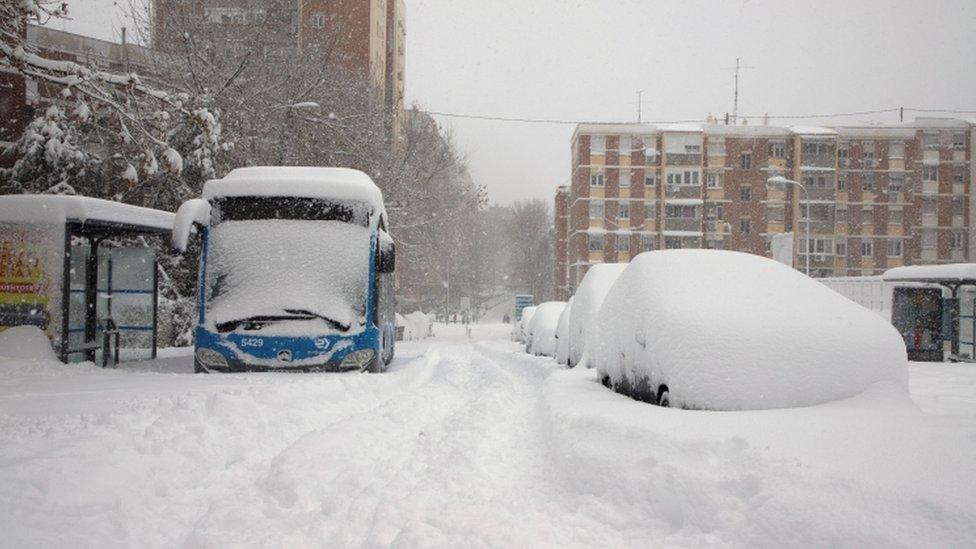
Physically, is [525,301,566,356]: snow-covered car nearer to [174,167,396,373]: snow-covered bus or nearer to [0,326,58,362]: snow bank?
[174,167,396,373]: snow-covered bus

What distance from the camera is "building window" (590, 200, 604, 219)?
6406 cm

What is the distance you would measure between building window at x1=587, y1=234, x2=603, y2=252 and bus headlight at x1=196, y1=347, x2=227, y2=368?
2221 inches

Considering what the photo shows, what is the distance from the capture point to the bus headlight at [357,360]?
9.10 meters

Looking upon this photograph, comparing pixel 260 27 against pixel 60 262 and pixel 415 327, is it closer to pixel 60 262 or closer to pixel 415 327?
pixel 60 262

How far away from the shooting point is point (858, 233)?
63.9 metres

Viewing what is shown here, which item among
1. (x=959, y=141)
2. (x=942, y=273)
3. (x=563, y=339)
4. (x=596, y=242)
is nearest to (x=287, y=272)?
(x=563, y=339)

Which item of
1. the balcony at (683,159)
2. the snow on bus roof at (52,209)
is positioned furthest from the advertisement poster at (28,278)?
the balcony at (683,159)

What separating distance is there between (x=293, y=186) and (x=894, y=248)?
221ft

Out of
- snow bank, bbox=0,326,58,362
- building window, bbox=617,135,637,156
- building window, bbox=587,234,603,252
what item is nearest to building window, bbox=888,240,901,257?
building window, bbox=617,135,637,156

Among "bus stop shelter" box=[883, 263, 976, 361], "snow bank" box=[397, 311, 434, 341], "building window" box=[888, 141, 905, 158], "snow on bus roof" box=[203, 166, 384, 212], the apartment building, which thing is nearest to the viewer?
"snow on bus roof" box=[203, 166, 384, 212]

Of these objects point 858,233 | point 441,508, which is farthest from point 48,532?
point 858,233

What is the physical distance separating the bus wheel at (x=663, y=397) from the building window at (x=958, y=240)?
70717 mm

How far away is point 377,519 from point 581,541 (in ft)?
3.64

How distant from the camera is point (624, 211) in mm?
64250
